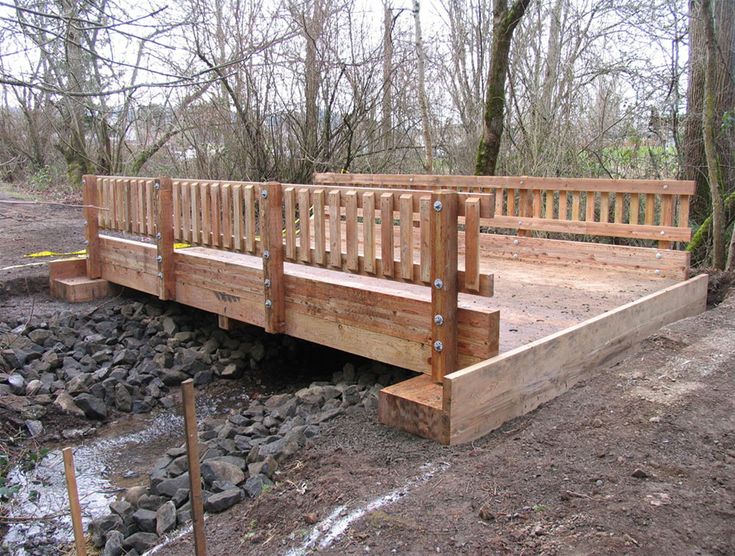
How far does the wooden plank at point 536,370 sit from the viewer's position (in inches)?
156

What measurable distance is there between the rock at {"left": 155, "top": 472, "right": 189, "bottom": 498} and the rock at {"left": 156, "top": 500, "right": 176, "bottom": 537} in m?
0.22

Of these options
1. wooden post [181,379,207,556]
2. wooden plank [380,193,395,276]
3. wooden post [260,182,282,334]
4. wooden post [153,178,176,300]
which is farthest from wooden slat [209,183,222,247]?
wooden post [181,379,207,556]

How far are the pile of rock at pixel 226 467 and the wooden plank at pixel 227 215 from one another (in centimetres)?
172

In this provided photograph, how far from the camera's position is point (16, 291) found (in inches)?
331

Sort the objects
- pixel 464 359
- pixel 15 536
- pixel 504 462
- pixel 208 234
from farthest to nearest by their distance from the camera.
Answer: pixel 208 234 → pixel 464 359 → pixel 15 536 → pixel 504 462

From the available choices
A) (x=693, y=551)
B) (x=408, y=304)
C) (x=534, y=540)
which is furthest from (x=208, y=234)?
(x=693, y=551)

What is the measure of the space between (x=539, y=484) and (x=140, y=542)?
6.69 feet

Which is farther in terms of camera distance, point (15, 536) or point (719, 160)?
point (719, 160)

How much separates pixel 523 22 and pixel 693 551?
11259 mm

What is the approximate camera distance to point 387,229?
4.72m

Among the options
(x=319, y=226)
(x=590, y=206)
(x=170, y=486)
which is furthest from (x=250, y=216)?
(x=590, y=206)

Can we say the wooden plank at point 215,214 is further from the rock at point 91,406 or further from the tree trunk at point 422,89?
the tree trunk at point 422,89

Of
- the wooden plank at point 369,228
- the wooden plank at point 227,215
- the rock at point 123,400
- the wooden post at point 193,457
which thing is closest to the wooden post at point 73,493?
the wooden post at point 193,457

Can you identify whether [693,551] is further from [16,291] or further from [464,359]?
[16,291]
